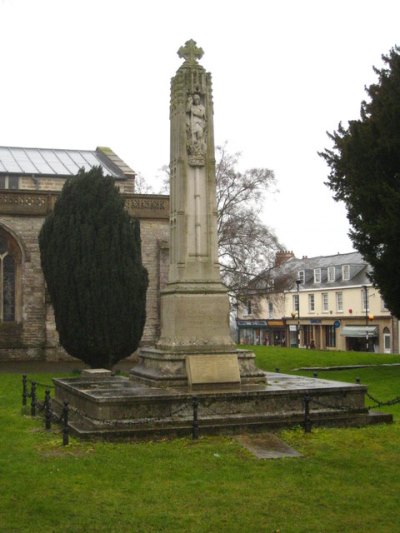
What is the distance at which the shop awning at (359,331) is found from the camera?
4894 cm

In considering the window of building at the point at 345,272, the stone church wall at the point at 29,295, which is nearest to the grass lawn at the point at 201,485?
the stone church wall at the point at 29,295

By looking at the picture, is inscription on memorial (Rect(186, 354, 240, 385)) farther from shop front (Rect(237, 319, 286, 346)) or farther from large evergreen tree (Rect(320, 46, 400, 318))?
shop front (Rect(237, 319, 286, 346))

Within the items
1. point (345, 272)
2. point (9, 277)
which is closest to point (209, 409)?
point (9, 277)

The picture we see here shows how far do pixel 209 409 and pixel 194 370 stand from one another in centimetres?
93

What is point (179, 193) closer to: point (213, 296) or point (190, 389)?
point (213, 296)

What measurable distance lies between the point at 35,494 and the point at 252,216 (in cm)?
2686

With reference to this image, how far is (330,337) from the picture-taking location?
54.4 m

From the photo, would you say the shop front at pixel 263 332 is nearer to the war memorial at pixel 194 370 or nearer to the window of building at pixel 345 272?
the window of building at pixel 345 272

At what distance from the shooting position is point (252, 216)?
33375 millimetres

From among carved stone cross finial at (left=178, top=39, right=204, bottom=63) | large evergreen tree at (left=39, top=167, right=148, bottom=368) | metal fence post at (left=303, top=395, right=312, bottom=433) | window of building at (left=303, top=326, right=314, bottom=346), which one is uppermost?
carved stone cross finial at (left=178, top=39, right=204, bottom=63)

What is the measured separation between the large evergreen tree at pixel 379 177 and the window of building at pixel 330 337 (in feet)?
104

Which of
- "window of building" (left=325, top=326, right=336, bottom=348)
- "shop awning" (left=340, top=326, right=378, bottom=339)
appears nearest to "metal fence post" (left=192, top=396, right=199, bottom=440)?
"shop awning" (left=340, top=326, right=378, bottom=339)

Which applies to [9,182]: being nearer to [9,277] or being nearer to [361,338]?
[9,277]

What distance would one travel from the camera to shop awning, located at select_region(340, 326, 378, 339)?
161 feet
